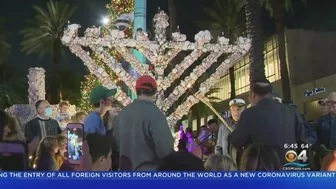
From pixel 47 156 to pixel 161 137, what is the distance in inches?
54.2

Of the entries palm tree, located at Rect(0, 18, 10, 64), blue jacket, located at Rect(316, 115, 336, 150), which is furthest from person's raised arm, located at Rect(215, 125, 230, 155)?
palm tree, located at Rect(0, 18, 10, 64)

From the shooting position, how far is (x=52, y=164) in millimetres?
3842

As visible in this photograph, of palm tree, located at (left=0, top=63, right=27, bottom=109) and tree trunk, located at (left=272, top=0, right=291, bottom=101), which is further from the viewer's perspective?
palm tree, located at (left=0, top=63, right=27, bottom=109)

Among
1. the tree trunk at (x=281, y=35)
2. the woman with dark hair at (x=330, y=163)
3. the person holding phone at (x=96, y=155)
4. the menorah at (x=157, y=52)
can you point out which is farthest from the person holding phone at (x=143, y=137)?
the tree trunk at (x=281, y=35)

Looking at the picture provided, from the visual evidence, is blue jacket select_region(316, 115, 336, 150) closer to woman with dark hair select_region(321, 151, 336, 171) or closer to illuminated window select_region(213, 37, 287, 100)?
woman with dark hair select_region(321, 151, 336, 171)

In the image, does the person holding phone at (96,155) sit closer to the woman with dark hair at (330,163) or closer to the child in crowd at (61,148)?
the woman with dark hair at (330,163)

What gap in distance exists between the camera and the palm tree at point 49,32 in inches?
1008

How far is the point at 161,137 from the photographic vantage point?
9.96 feet

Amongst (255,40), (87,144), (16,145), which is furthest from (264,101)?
(255,40)

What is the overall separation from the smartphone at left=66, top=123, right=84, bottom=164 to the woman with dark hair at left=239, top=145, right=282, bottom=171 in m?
1.57

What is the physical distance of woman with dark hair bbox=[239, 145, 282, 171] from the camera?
2.65 m

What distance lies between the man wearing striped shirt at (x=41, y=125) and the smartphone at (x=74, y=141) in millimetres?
1566

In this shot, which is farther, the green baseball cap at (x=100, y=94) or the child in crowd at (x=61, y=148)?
the child in crowd at (x=61, y=148)

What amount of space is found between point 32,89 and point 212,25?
14346 mm
